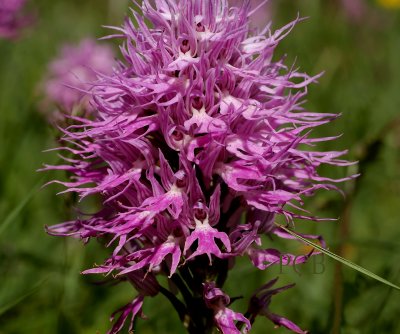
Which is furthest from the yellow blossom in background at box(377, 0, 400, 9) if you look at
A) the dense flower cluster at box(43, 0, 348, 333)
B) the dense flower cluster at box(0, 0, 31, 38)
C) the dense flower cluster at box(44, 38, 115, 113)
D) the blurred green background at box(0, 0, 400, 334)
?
the dense flower cluster at box(43, 0, 348, 333)

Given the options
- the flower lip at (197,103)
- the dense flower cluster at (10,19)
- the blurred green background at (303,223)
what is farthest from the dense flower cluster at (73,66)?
the flower lip at (197,103)

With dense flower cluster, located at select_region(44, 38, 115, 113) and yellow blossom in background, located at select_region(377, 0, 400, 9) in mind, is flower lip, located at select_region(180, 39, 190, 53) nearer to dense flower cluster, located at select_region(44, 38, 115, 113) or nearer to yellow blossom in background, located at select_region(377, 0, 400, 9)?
dense flower cluster, located at select_region(44, 38, 115, 113)

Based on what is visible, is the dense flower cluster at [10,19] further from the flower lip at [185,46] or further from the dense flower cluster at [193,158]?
the flower lip at [185,46]

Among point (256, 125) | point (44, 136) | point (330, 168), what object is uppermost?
point (256, 125)

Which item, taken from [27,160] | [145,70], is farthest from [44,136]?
[145,70]

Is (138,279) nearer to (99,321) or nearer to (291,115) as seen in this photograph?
(291,115)
